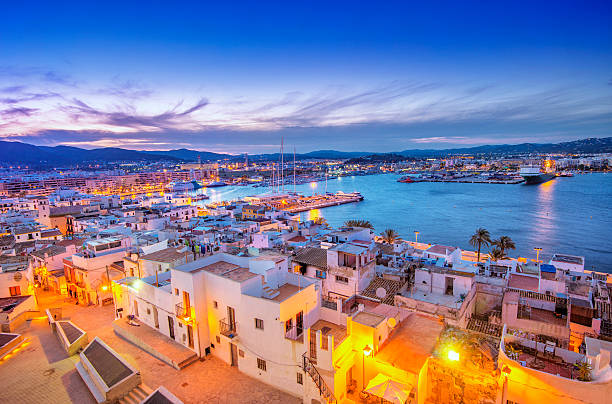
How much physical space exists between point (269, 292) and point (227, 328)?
5.69ft

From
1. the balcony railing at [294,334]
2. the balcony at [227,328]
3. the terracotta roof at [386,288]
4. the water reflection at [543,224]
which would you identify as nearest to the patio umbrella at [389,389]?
the balcony railing at [294,334]

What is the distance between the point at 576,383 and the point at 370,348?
151 inches

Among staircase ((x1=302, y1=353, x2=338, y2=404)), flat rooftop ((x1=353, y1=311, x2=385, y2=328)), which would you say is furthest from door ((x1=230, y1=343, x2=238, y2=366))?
flat rooftop ((x1=353, y1=311, x2=385, y2=328))

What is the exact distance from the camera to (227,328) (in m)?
9.87

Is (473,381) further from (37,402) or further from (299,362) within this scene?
(37,402)

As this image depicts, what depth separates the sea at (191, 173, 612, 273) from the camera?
39062 mm

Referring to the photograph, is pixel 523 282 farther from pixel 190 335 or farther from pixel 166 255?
pixel 166 255

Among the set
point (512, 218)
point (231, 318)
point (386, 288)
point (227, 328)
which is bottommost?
point (512, 218)

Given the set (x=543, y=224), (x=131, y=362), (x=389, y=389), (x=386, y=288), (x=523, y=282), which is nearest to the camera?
(x=389, y=389)

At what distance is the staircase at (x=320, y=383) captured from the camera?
751 cm

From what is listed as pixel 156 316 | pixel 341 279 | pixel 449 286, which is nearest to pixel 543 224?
pixel 449 286

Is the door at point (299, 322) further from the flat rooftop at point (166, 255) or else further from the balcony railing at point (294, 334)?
the flat rooftop at point (166, 255)

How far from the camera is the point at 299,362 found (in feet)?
27.8

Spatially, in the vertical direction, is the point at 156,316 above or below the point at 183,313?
below
